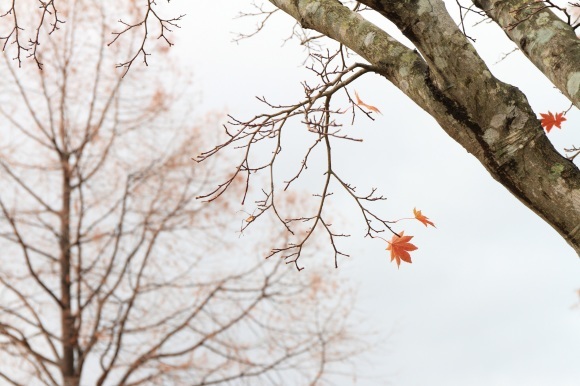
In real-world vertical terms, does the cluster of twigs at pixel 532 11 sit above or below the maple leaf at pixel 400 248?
above

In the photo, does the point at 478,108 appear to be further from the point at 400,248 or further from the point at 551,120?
the point at 551,120

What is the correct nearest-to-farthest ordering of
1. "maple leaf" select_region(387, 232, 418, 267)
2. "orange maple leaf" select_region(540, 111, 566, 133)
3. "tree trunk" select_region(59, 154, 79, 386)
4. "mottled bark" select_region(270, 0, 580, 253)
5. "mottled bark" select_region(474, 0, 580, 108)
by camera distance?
"mottled bark" select_region(270, 0, 580, 253), "mottled bark" select_region(474, 0, 580, 108), "maple leaf" select_region(387, 232, 418, 267), "orange maple leaf" select_region(540, 111, 566, 133), "tree trunk" select_region(59, 154, 79, 386)

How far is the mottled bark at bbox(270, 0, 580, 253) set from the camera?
2250mm

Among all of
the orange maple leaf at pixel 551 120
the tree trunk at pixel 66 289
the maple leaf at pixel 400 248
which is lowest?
the maple leaf at pixel 400 248

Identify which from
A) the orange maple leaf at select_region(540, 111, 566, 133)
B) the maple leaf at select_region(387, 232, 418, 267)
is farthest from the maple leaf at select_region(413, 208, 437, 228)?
the orange maple leaf at select_region(540, 111, 566, 133)

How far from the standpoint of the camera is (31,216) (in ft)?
26.7

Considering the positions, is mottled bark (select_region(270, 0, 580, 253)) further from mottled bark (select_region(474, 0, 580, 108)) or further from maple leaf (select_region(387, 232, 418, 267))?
maple leaf (select_region(387, 232, 418, 267))

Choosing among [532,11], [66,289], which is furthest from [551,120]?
[66,289]

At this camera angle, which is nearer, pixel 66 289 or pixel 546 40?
pixel 546 40

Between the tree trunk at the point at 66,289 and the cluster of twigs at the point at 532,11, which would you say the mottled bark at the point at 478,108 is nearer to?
the cluster of twigs at the point at 532,11

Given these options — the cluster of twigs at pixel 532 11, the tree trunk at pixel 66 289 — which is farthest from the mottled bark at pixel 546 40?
the tree trunk at pixel 66 289

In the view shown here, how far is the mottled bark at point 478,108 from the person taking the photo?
225 centimetres

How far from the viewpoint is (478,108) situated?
91.0 inches

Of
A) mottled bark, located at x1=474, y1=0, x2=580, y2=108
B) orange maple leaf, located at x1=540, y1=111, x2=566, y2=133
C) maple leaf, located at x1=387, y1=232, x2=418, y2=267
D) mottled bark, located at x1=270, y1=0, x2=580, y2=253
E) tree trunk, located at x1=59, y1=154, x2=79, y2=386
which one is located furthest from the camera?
tree trunk, located at x1=59, y1=154, x2=79, y2=386
